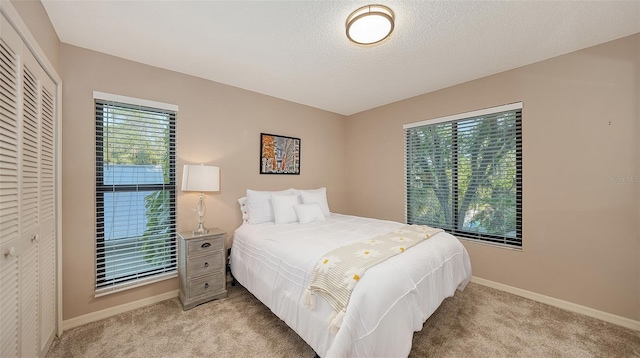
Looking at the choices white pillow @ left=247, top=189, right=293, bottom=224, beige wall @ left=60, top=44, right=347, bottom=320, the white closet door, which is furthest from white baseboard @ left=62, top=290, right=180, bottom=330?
the white closet door

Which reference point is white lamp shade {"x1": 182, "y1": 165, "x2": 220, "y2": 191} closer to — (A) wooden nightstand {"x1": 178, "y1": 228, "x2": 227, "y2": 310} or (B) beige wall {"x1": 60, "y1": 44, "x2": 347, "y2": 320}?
(B) beige wall {"x1": 60, "y1": 44, "x2": 347, "y2": 320}

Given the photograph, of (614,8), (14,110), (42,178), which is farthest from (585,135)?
(42,178)

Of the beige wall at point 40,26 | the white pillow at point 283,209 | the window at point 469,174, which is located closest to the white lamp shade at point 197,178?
the white pillow at point 283,209

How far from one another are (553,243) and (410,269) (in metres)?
1.95

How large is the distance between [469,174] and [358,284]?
7.91 ft

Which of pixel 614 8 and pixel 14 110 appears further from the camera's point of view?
pixel 614 8

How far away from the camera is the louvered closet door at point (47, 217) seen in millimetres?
1680

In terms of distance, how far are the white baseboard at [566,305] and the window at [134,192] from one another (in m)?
3.71

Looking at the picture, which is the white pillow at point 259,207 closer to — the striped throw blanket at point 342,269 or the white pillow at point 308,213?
the white pillow at point 308,213

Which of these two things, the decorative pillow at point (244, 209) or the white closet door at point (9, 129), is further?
the decorative pillow at point (244, 209)

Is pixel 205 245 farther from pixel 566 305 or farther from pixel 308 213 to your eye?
pixel 566 305

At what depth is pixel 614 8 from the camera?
1741mm

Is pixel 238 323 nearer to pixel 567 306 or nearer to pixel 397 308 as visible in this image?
pixel 397 308

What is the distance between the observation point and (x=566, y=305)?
2.34 m
